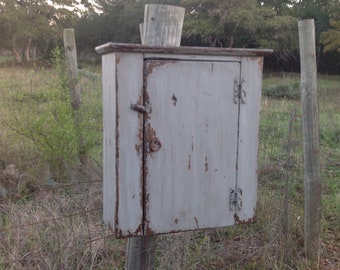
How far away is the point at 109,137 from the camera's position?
2.01 metres

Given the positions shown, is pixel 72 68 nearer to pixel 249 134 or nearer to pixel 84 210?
pixel 84 210

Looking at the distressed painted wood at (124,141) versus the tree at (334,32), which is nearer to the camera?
the distressed painted wood at (124,141)

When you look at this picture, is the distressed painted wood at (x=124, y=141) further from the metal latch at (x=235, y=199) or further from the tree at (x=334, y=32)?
the tree at (x=334, y=32)

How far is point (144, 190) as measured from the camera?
2.00 meters

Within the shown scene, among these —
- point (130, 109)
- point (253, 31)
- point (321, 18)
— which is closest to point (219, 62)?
point (130, 109)

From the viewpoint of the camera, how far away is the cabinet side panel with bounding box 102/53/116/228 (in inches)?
75.4

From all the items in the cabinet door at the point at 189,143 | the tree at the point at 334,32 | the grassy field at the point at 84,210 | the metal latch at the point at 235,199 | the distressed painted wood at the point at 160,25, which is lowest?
the grassy field at the point at 84,210

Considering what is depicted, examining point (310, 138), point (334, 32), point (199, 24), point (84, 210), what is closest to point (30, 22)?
point (199, 24)

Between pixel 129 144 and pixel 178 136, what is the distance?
0.26 m

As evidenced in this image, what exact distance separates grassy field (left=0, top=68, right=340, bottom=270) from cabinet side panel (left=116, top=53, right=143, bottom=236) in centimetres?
76

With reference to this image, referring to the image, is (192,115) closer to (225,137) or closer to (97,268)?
(225,137)

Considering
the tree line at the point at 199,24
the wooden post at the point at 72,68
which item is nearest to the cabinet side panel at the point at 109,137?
the wooden post at the point at 72,68

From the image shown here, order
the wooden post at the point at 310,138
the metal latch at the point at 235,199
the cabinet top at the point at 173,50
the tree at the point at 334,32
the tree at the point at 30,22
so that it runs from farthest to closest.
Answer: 1. the tree at the point at 30,22
2. the tree at the point at 334,32
3. the wooden post at the point at 310,138
4. the metal latch at the point at 235,199
5. the cabinet top at the point at 173,50

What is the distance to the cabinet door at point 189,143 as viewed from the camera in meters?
1.96
